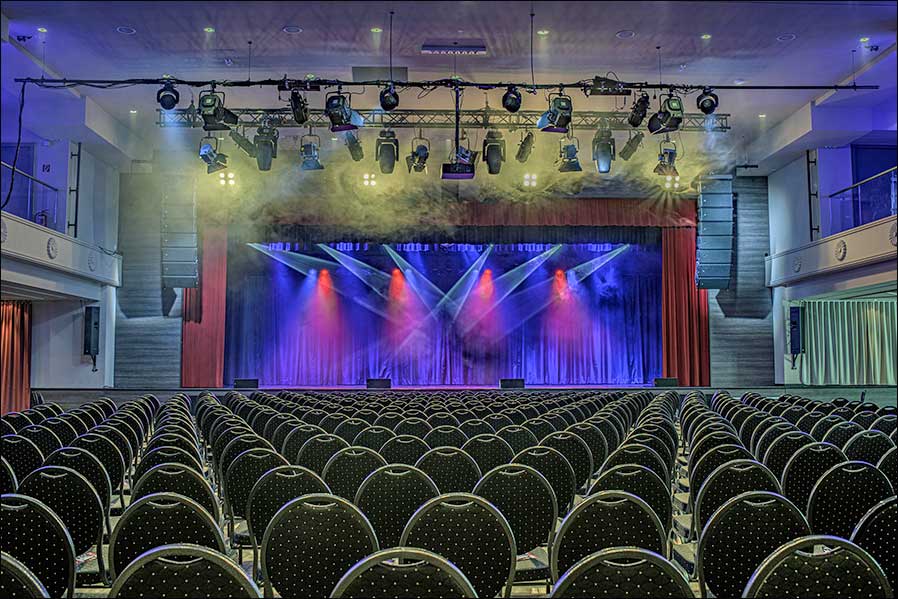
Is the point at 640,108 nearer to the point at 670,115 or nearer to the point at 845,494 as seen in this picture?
the point at 670,115

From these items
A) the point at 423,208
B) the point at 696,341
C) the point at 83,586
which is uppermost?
the point at 423,208

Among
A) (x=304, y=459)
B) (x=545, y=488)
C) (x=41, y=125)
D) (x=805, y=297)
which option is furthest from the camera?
(x=805, y=297)

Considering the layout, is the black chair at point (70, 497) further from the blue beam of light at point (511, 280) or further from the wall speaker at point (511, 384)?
the blue beam of light at point (511, 280)

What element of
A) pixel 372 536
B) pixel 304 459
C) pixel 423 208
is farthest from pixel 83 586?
pixel 423 208

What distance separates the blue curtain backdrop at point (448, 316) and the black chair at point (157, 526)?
1871 cm

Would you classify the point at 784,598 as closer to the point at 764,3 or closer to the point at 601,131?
the point at 764,3

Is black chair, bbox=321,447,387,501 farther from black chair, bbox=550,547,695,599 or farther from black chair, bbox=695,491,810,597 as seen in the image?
black chair, bbox=550,547,695,599

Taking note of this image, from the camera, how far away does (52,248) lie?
15.4 m

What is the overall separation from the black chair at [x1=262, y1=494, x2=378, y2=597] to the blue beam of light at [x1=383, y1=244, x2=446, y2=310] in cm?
1917

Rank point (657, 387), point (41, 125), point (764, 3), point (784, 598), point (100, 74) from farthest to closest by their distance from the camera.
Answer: point (657, 387)
point (41, 125)
point (100, 74)
point (764, 3)
point (784, 598)

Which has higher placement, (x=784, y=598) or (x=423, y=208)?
(x=423, y=208)

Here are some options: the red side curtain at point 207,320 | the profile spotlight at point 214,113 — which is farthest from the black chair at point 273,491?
the red side curtain at point 207,320

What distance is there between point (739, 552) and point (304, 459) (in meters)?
3.11

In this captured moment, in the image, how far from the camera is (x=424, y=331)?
2297 centimetres
